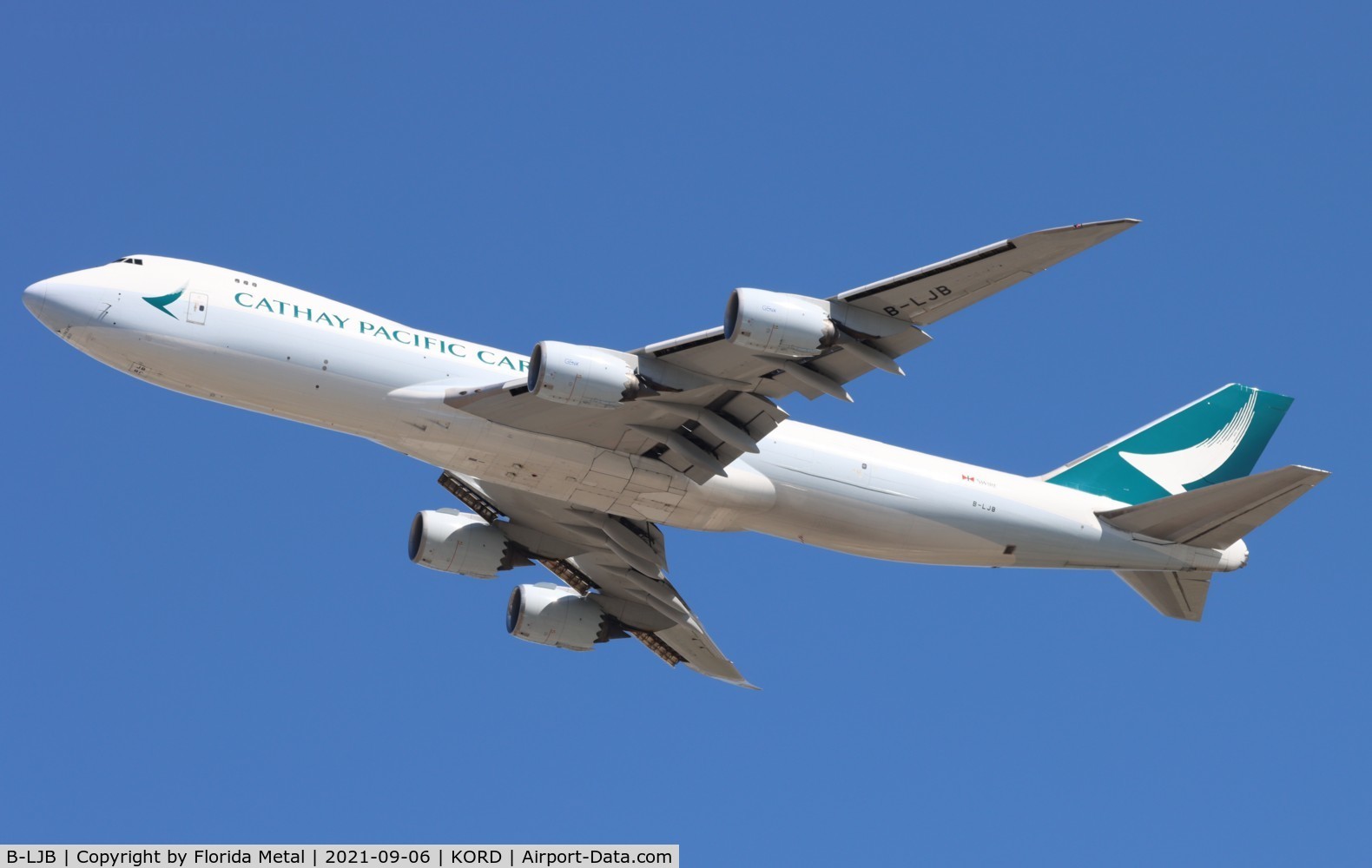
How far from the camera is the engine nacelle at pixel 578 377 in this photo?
33.0m

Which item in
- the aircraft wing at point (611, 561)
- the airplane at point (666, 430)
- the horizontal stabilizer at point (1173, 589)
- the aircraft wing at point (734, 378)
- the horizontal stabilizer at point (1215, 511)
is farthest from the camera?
the horizontal stabilizer at point (1173, 589)

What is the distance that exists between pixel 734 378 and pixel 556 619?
1257 centimetres

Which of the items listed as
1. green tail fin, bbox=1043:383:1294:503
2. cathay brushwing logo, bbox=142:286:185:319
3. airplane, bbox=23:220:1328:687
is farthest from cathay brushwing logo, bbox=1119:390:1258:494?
cathay brushwing logo, bbox=142:286:185:319

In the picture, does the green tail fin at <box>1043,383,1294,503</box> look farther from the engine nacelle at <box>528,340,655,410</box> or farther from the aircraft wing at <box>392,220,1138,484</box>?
the engine nacelle at <box>528,340,655,410</box>

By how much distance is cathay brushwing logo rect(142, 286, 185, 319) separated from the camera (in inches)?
1342

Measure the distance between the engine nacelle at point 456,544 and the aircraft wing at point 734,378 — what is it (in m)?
7.28

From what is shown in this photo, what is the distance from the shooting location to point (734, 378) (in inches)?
1344

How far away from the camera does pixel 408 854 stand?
3138 cm

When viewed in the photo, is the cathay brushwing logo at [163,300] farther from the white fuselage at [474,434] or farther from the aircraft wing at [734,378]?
the aircraft wing at [734,378]

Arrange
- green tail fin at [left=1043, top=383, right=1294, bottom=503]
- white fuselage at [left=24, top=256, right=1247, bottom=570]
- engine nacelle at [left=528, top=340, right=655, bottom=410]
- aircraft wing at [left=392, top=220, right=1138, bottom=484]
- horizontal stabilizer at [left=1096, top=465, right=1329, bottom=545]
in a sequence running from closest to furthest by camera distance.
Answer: aircraft wing at [left=392, top=220, right=1138, bottom=484] < engine nacelle at [left=528, top=340, right=655, bottom=410] < white fuselage at [left=24, top=256, right=1247, bottom=570] < horizontal stabilizer at [left=1096, top=465, right=1329, bottom=545] < green tail fin at [left=1043, top=383, right=1294, bottom=503]

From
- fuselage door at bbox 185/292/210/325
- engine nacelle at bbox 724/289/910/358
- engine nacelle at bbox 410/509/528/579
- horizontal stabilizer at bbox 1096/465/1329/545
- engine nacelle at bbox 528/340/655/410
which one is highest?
fuselage door at bbox 185/292/210/325

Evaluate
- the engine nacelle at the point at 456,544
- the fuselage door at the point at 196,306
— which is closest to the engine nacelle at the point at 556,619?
the engine nacelle at the point at 456,544

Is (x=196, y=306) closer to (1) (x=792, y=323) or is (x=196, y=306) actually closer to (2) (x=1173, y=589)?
(1) (x=792, y=323)

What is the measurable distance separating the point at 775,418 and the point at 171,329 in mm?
12752
